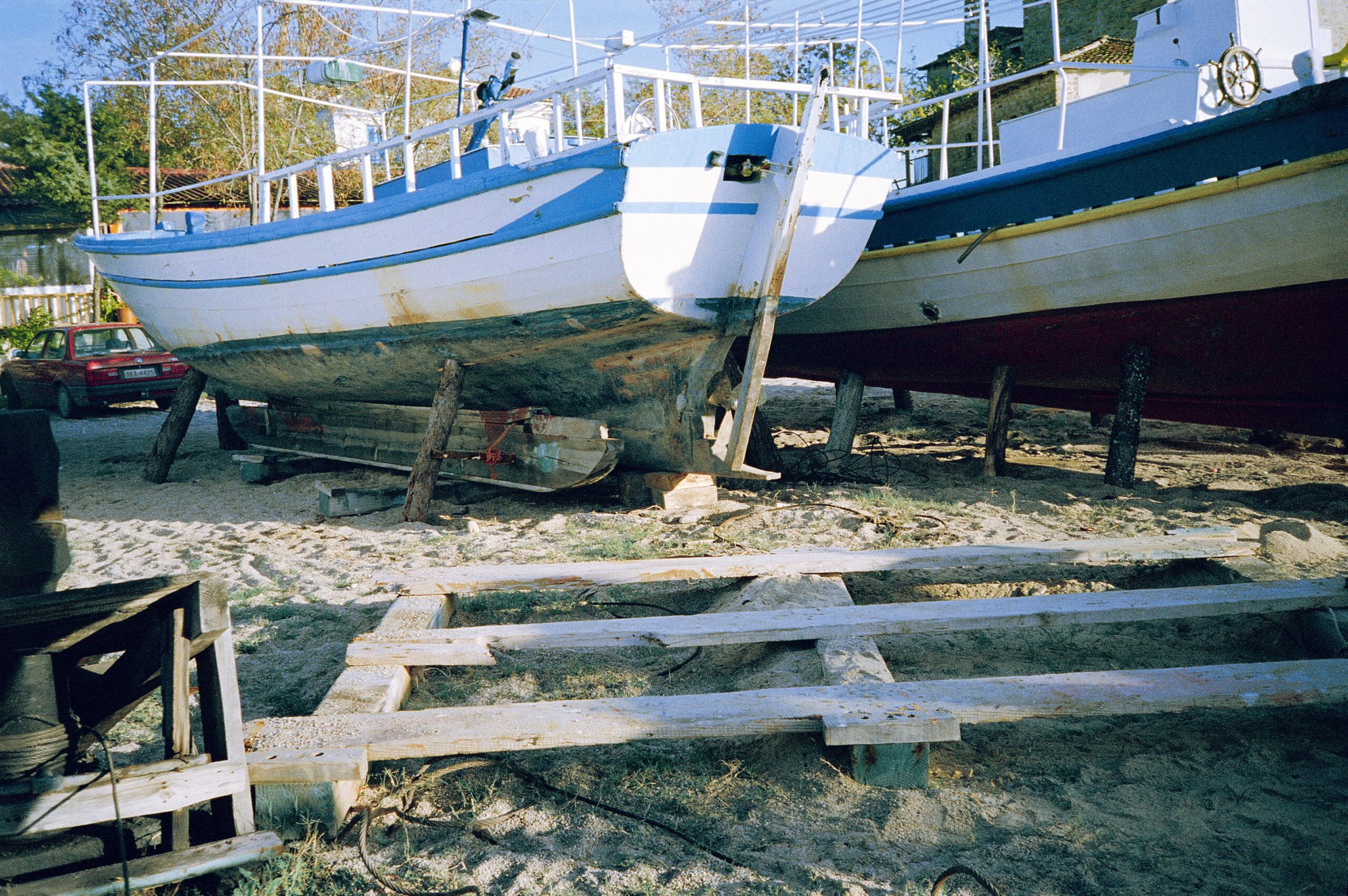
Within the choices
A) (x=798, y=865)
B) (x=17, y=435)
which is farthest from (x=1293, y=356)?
(x=17, y=435)

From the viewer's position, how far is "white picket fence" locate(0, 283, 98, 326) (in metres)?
18.2

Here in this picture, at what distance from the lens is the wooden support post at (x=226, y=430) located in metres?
8.80

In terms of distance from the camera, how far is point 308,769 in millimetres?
2297

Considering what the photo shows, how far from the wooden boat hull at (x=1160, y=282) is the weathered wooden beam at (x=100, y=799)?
5.68 metres

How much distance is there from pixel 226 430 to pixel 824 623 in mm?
7731

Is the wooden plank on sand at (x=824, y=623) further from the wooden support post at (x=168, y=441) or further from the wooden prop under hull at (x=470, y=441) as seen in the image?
the wooden support post at (x=168, y=441)

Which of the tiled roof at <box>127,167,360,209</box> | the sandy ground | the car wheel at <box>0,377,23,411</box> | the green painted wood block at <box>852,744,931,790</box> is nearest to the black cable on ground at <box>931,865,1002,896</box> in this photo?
the sandy ground

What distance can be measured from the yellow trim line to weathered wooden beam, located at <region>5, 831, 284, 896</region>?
5597 millimetres

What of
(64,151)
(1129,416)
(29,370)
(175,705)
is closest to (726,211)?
(1129,416)

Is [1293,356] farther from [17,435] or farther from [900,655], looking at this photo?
[17,435]

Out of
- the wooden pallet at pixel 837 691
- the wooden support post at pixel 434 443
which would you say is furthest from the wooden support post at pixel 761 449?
the wooden pallet at pixel 837 691

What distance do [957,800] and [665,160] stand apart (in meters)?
3.43

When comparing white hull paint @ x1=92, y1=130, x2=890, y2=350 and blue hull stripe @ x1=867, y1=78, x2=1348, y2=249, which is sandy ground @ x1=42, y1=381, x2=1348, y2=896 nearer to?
white hull paint @ x1=92, y1=130, x2=890, y2=350

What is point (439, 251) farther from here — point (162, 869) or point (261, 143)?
point (162, 869)
